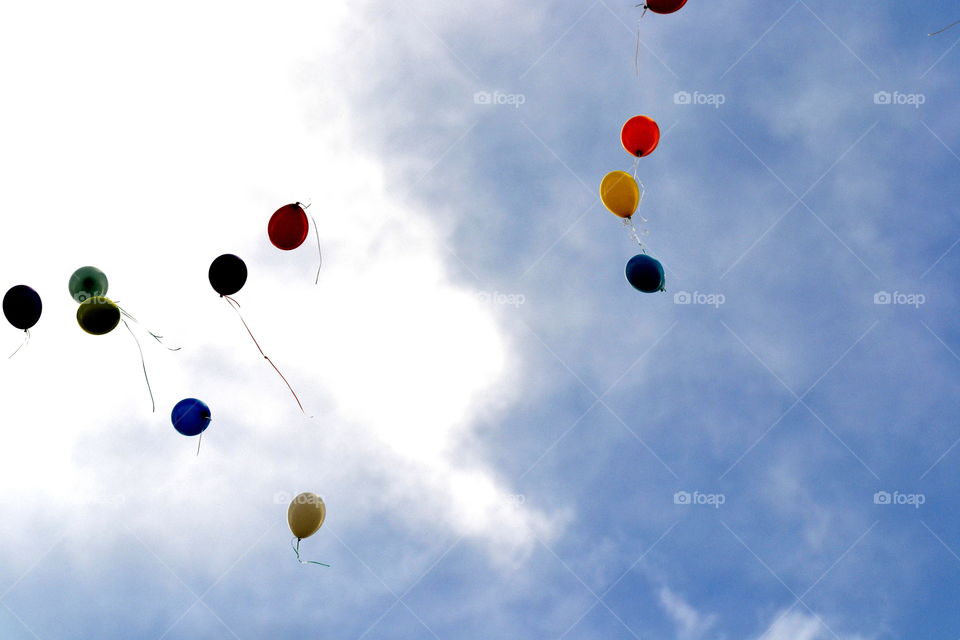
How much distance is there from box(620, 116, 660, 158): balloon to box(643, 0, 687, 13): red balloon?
2003mm

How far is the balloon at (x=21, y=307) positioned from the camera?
12.6 metres

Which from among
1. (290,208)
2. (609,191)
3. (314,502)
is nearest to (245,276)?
(290,208)

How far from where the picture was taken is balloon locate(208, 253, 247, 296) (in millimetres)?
13156

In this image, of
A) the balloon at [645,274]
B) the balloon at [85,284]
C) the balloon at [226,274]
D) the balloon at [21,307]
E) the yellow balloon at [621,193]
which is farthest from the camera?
the yellow balloon at [621,193]

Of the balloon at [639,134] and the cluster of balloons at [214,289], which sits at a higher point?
the balloon at [639,134]

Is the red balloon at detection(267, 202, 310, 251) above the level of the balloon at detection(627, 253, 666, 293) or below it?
below

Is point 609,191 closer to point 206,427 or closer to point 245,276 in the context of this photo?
point 245,276

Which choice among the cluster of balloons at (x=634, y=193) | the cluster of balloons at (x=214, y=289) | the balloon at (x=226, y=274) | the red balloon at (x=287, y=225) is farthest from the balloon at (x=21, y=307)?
the cluster of balloons at (x=634, y=193)

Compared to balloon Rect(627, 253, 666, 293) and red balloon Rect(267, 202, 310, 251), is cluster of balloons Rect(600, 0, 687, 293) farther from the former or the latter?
red balloon Rect(267, 202, 310, 251)

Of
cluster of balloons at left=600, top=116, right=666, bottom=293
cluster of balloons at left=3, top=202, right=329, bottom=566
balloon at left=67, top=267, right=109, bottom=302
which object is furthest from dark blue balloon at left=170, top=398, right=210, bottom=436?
cluster of balloons at left=600, top=116, right=666, bottom=293

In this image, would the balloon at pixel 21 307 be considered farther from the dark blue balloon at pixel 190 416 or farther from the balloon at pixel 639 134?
the balloon at pixel 639 134

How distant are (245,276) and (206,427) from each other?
10.3 ft

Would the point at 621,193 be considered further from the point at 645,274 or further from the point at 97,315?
the point at 97,315

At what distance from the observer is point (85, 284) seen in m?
12.9
